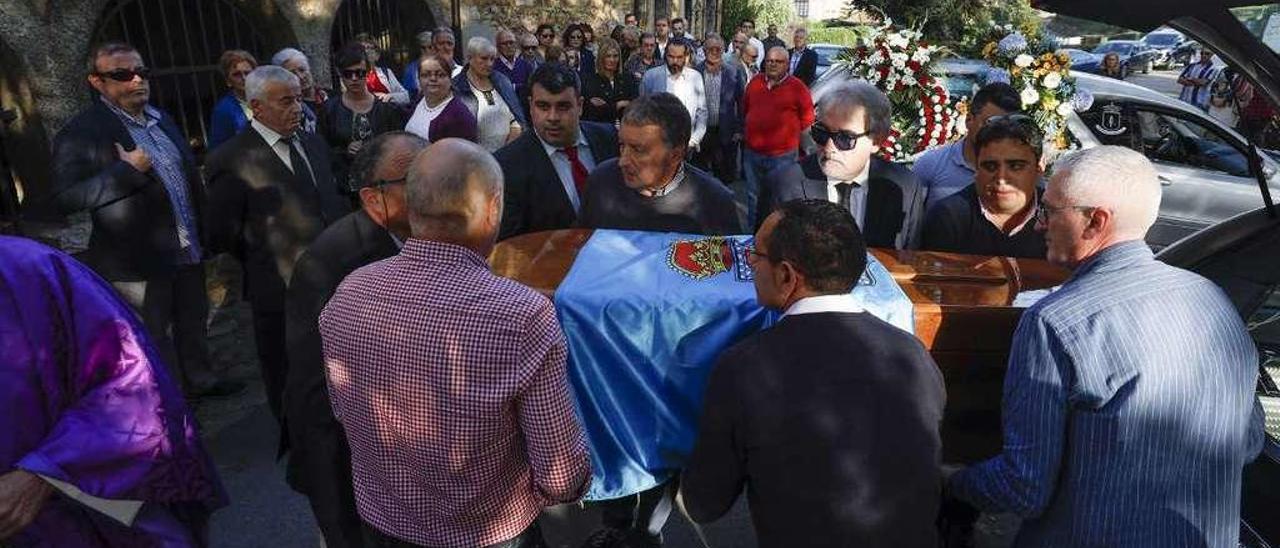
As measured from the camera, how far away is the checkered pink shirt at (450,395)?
1.70 m

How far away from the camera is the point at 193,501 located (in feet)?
6.75

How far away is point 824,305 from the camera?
1.73 meters

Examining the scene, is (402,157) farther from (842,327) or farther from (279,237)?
(279,237)

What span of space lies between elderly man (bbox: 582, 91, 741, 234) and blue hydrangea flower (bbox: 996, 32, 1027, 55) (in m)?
1.96

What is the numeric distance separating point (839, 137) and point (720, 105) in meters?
5.67

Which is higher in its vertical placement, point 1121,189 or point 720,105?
point 1121,189

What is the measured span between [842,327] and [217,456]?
3442 mm

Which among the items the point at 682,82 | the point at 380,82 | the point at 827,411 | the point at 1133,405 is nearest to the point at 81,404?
the point at 827,411

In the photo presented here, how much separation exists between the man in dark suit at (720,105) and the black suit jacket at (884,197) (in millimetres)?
5218

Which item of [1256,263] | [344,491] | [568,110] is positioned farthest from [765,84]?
[344,491]

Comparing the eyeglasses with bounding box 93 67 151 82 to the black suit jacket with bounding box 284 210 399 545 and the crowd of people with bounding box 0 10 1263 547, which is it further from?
the crowd of people with bounding box 0 10 1263 547

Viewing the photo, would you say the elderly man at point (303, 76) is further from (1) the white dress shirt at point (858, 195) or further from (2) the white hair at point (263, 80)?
(1) the white dress shirt at point (858, 195)

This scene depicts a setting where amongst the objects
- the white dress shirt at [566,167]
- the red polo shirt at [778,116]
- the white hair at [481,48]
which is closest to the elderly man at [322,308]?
the white dress shirt at [566,167]

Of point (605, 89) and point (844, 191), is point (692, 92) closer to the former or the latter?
point (605, 89)
